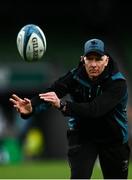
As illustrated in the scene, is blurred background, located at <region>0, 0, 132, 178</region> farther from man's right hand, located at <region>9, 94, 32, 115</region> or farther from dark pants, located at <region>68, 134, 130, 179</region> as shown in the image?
man's right hand, located at <region>9, 94, 32, 115</region>

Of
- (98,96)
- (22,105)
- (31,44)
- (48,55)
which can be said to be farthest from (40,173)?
(48,55)

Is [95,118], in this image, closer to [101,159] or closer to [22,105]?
[101,159]

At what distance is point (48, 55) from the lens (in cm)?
2573

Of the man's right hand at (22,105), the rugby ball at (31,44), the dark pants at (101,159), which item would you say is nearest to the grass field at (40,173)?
the dark pants at (101,159)

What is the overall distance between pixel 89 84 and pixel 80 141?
65 centimetres

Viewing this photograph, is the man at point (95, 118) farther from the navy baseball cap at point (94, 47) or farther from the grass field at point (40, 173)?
the grass field at point (40, 173)

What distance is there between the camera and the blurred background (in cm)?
2248

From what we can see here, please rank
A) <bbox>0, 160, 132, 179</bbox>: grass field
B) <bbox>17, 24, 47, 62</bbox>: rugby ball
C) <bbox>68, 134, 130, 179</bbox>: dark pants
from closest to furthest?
<bbox>68, 134, 130, 179</bbox>: dark pants → <bbox>17, 24, 47, 62</bbox>: rugby ball → <bbox>0, 160, 132, 179</bbox>: grass field

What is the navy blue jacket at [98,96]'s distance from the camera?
7770mm

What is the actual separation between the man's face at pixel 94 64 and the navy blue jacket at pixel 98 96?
93mm

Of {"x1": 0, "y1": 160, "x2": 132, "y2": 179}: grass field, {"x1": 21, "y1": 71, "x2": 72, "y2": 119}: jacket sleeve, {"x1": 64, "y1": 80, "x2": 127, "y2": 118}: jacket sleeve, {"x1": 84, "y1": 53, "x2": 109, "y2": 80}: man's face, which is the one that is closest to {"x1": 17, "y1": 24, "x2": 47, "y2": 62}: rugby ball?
{"x1": 21, "y1": 71, "x2": 72, "y2": 119}: jacket sleeve

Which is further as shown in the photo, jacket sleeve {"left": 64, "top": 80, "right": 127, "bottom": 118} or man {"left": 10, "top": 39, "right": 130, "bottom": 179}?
man {"left": 10, "top": 39, "right": 130, "bottom": 179}

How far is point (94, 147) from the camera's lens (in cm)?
795

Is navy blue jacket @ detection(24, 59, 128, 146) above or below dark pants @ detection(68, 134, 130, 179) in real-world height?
above
